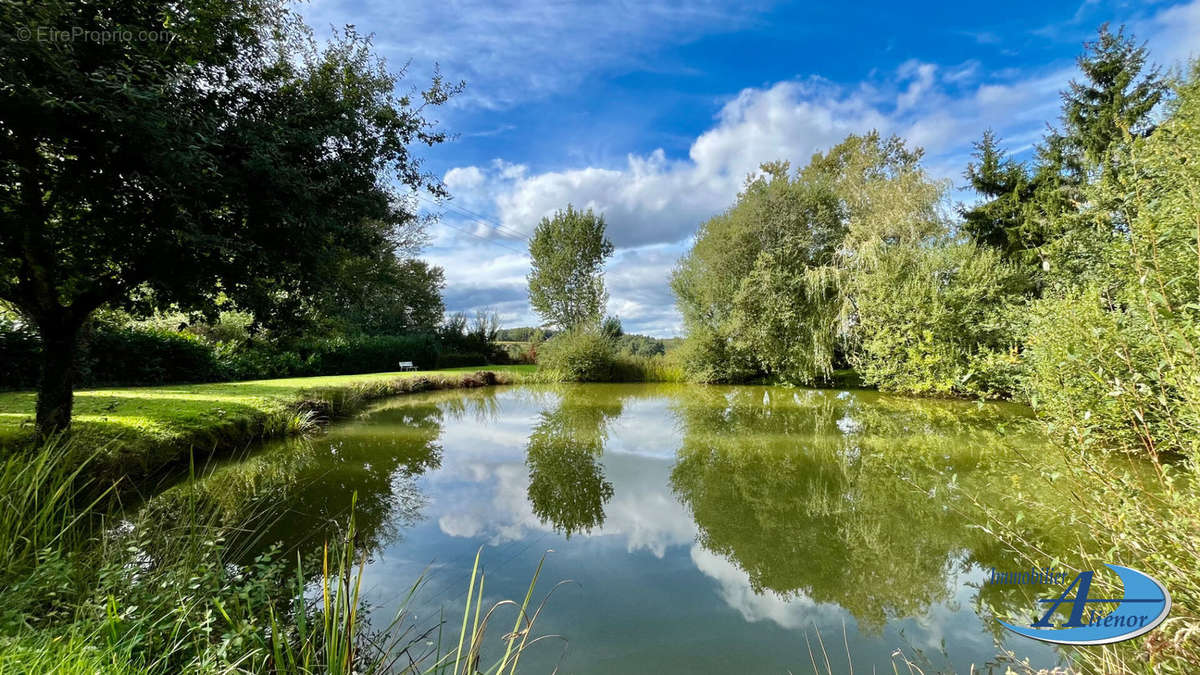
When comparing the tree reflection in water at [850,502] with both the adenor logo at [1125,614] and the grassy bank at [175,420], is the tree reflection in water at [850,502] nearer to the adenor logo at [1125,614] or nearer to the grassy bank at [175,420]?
the adenor logo at [1125,614]

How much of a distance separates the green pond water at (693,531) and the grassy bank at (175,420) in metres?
0.51

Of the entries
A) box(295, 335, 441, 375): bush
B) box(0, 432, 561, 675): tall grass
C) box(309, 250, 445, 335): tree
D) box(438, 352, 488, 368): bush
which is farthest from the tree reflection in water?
box(309, 250, 445, 335): tree

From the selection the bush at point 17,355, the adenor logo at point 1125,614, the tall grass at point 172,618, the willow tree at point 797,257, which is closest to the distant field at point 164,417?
the tall grass at point 172,618

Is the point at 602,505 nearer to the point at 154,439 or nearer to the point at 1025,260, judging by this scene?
the point at 154,439

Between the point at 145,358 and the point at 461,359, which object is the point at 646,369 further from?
the point at 145,358

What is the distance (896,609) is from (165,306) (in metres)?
6.37

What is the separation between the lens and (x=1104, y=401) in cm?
517

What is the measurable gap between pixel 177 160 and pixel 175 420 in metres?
4.25

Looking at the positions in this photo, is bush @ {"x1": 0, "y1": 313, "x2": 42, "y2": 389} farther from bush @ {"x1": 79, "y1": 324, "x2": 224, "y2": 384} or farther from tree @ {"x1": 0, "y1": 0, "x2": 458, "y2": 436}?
tree @ {"x1": 0, "y1": 0, "x2": 458, "y2": 436}

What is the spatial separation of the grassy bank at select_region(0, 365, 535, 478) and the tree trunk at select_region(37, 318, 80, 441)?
0.64 ft

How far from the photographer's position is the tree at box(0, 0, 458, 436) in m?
2.85

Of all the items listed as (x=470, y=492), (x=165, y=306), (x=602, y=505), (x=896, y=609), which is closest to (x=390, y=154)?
(x=165, y=306)

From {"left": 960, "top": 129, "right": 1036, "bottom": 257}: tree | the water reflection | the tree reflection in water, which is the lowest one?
the water reflection

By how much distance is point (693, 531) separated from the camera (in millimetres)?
4172
